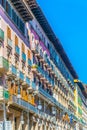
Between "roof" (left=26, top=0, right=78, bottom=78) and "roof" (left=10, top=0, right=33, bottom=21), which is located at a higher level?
"roof" (left=26, top=0, right=78, bottom=78)

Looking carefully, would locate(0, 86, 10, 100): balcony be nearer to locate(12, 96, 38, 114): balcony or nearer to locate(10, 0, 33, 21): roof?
locate(12, 96, 38, 114): balcony

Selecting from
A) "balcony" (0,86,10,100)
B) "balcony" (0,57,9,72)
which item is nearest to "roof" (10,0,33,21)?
"balcony" (0,57,9,72)

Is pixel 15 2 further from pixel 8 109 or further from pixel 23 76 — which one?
pixel 8 109

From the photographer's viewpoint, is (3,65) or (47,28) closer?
(3,65)

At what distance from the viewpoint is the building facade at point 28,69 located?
4884cm

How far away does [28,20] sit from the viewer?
60.9 meters

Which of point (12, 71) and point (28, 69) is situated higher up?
point (28, 69)

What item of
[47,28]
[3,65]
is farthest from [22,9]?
[47,28]

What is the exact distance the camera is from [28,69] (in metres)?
60.7

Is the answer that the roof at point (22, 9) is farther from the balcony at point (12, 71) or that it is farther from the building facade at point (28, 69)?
the balcony at point (12, 71)

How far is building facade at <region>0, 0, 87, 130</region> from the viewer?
160 ft

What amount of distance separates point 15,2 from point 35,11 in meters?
11.9

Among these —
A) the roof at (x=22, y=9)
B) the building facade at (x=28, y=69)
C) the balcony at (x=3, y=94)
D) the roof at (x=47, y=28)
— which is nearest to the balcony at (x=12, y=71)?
the building facade at (x=28, y=69)

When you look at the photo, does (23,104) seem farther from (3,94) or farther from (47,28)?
(47,28)
